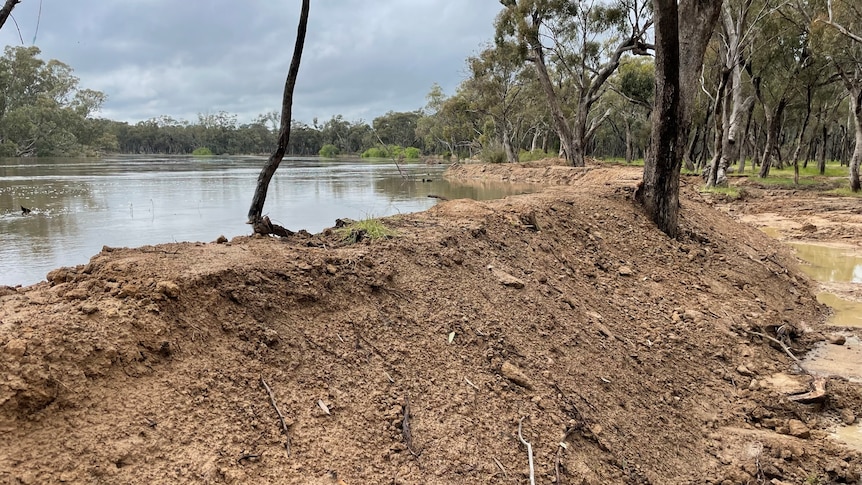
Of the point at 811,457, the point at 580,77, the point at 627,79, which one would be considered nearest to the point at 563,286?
the point at 811,457

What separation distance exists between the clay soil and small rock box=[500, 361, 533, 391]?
1 cm

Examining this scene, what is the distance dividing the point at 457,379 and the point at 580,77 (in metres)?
21.3

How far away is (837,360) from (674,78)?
13.0 ft

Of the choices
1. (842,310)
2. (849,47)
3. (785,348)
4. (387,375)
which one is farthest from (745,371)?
(849,47)

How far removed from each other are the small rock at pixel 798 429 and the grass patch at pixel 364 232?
3252 mm

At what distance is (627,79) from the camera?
26.2 meters

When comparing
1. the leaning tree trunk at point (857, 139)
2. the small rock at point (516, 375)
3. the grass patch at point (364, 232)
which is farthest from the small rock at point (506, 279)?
the leaning tree trunk at point (857, 139)

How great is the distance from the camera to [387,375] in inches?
115

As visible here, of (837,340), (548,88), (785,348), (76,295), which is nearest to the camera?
(76,295)

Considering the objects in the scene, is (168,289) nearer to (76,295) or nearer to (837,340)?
(76,295)

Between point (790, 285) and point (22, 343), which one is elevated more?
point (22, 343)

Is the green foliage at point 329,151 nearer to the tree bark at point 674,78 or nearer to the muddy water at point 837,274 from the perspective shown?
the muddy water at point 837,274

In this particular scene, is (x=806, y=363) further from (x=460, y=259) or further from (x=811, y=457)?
(x=460, y=259)

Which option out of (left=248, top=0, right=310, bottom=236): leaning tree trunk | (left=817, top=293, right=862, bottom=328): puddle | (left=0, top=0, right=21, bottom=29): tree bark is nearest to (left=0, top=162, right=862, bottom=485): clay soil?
(left=817, top=293, right=862, bottom=328): puddle
